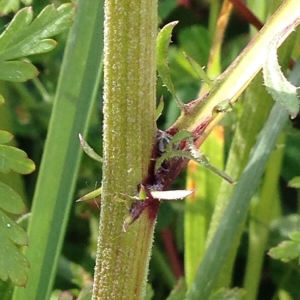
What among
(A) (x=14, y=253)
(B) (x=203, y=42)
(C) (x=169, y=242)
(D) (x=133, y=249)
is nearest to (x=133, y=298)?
(D) (x=133, y=249)

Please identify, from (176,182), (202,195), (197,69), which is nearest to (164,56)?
(197,69)

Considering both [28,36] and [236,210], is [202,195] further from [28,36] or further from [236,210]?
[28,36]

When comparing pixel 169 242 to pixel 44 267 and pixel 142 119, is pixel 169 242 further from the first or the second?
pixel 142 119

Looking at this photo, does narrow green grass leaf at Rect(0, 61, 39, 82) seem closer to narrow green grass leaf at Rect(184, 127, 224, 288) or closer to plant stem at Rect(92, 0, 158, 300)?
plant stem at Rect(92, 0, 158, 300)

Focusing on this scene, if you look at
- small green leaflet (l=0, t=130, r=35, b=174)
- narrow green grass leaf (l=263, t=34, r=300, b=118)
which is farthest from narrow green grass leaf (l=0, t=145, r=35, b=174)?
narrow green grass leaf (l=263, t=34, r=300, b=118)

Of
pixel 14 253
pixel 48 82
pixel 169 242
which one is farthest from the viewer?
pixel 48 82

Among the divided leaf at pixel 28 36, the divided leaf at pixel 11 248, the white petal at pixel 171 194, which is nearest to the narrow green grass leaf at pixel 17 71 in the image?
the divided leaf at pixel 28 36
